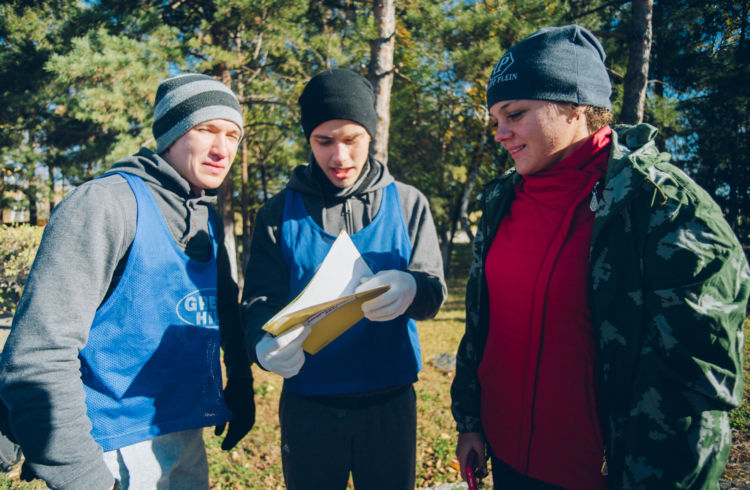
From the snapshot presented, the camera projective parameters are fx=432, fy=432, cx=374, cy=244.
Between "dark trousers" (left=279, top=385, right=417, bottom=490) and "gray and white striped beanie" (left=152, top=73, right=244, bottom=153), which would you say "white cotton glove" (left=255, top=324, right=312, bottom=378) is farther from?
"gray and white striped beanie" (left=152, top=73, right=244, bottom=153)

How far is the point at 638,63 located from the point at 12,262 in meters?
8.91

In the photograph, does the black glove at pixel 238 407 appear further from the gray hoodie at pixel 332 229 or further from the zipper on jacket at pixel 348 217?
the zipper on jacket at pixel 348 217

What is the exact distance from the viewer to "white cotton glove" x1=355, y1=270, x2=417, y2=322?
1692 millimetres

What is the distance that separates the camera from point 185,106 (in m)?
1.79

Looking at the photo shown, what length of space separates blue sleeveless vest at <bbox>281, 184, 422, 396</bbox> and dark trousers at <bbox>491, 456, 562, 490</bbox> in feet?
1.70

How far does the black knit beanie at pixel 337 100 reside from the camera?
6.32 ft

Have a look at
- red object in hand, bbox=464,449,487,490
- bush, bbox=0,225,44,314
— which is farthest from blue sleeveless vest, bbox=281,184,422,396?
bush, bbox=0,225,44,314

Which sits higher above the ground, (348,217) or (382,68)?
(382,68)

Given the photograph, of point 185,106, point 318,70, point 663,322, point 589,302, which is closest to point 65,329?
point 185,106

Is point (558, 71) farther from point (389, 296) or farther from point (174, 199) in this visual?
point (174, 199)

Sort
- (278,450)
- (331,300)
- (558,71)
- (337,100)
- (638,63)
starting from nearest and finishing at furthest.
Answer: (331,300)
(558,71)
(337,100)
(278,450)
(638,63)

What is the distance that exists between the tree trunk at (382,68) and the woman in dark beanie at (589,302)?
11.6ft

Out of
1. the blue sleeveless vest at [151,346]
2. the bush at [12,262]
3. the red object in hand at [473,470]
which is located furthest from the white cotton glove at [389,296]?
the bush at [12,262]

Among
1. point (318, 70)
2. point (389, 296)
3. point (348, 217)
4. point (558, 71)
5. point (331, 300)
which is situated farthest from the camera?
point (318, 70)
